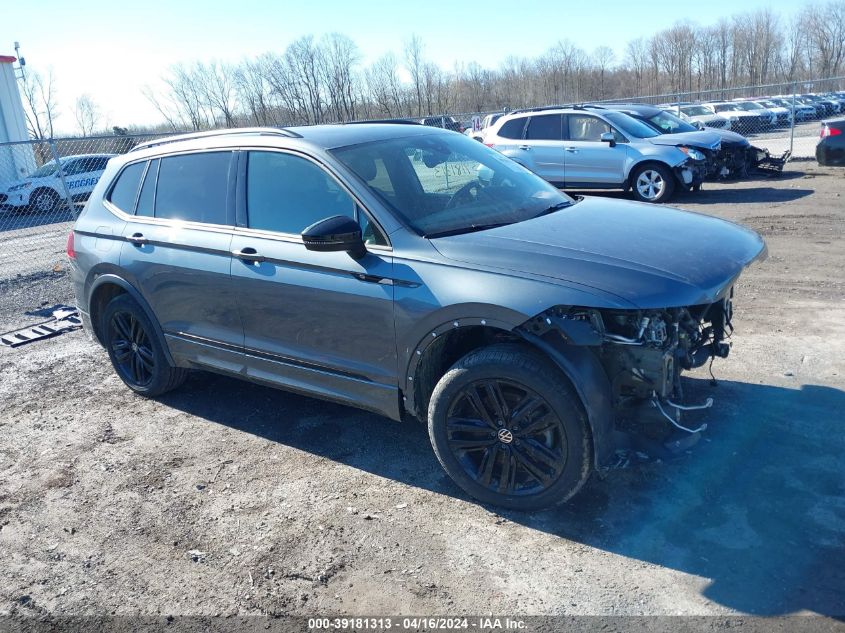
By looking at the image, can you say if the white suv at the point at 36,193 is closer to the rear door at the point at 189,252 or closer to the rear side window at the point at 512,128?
the rear side window at the point at 512,128

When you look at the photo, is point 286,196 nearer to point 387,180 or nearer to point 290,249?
point 290,249

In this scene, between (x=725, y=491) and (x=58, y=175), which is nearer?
(x=725, y=491)

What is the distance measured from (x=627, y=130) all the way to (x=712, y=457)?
1029 cm

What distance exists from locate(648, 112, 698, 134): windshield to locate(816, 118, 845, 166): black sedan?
7.59 ft

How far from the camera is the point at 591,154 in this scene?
13.2 metres

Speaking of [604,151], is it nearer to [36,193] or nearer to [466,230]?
[466,230]

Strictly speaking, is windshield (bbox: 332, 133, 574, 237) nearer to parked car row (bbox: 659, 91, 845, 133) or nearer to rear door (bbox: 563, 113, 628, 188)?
rear door (bbox: 563, 113, 628, 188)

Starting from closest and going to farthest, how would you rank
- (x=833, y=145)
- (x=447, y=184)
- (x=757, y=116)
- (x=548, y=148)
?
1. (x=447, y=184)
2. (x=833, y=145)
3. (x=548, y=148)
4. (x=757, y=116)

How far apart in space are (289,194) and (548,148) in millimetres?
10173

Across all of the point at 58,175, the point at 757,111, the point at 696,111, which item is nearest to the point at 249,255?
the point at 58,175

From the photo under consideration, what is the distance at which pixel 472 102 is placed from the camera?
208 ft

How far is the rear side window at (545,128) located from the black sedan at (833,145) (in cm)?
468

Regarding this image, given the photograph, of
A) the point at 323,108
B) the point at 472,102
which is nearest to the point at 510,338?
the point at 323,108

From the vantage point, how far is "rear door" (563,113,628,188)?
12938 mm
